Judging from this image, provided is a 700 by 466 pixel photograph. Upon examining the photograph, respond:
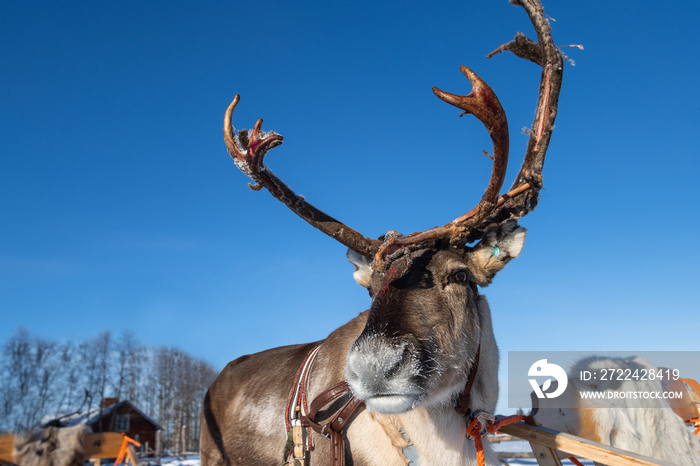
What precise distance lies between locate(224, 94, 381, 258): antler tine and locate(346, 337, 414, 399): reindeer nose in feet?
A: 4.04

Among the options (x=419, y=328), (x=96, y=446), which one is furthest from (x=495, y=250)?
(x=96, y=446)

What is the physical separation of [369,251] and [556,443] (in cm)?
202

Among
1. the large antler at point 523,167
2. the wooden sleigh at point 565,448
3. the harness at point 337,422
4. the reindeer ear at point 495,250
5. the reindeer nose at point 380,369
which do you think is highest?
the large antler at point 523,167

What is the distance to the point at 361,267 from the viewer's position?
4.16 metres

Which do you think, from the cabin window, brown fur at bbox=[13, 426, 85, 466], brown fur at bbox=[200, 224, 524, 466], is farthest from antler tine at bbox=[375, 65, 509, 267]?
the cabin window

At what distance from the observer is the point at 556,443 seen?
346 centimetres

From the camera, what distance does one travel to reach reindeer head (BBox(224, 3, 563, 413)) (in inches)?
114

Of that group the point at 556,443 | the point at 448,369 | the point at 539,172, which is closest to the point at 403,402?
the point at 448,369

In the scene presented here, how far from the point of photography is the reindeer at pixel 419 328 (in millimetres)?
2953

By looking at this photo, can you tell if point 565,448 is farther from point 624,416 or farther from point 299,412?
point 299,412

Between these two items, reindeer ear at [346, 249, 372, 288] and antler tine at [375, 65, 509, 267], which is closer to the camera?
antler tine at [375, 65, 509, 267]

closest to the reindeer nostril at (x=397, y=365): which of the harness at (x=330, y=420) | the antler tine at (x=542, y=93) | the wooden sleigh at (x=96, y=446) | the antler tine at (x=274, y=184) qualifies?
the harness at (x=330, y=420)

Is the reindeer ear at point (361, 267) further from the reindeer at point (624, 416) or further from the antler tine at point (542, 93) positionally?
the reindeer at point (624, 416)

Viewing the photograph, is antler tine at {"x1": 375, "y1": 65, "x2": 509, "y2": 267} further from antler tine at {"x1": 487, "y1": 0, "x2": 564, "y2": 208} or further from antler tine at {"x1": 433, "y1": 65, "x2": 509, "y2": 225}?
antler tine at {"x1": 487, "y1": 0, "x2": 564, "y2": 208}
